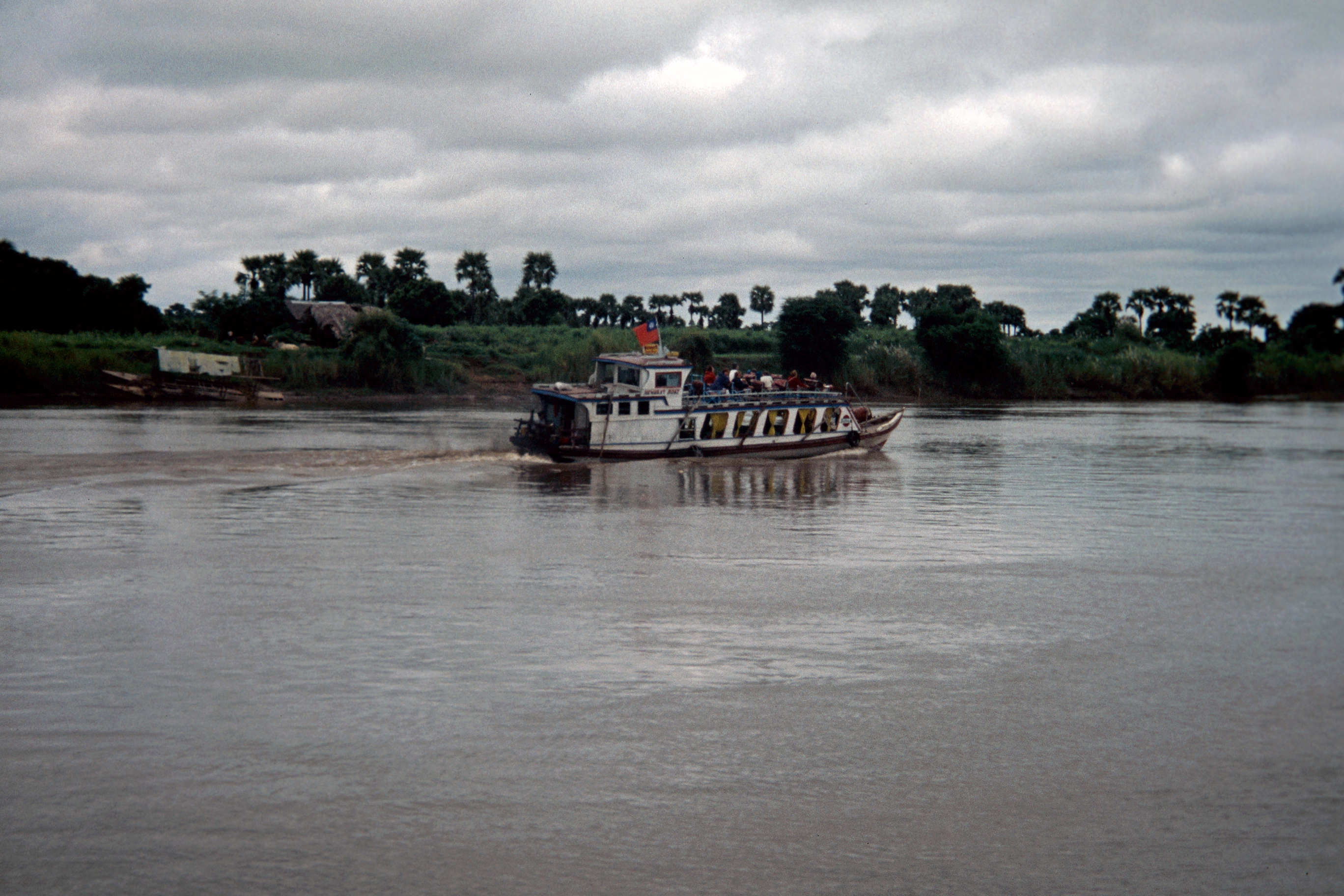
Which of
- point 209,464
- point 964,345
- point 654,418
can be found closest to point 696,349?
point 964,345

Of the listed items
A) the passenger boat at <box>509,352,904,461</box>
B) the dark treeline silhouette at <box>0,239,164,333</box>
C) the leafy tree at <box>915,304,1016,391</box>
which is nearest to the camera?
the passenger boat at <box>509,352,904,461</box>

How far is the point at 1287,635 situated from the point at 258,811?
43.8 ft

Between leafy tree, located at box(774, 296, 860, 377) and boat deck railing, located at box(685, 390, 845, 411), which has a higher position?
leafy tree, located at box(774, 296, 860, 377)

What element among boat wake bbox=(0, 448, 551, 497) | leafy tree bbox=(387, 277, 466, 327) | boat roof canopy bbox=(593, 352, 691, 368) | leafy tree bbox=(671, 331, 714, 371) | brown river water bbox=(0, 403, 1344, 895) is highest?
leafy tree bbox=(387, 277, 466, 327)

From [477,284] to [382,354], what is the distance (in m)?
41.2

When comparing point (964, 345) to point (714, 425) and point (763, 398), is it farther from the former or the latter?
point (714, 425)

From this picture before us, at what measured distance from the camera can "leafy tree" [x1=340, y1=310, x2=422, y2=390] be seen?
287 ft

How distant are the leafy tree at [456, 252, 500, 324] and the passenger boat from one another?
8527cm

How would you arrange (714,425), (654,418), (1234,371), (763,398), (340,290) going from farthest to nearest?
(1234,371), (340,290), (763,398), (714,425), (654,418)

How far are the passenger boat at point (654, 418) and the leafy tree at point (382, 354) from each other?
4722cm

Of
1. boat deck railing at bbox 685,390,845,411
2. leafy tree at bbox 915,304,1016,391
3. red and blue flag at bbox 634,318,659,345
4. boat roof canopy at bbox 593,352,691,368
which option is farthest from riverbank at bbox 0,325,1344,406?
boat roof canopy at bbox 593,352,691,368

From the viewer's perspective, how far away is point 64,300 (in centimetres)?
8656

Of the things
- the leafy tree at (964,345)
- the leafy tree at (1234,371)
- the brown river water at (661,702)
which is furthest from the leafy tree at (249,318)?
the leafy tree at (1234,371)

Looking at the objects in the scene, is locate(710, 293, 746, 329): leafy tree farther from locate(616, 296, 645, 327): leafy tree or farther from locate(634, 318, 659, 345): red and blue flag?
locate(634, 318, 659, 345): red and blue flag
